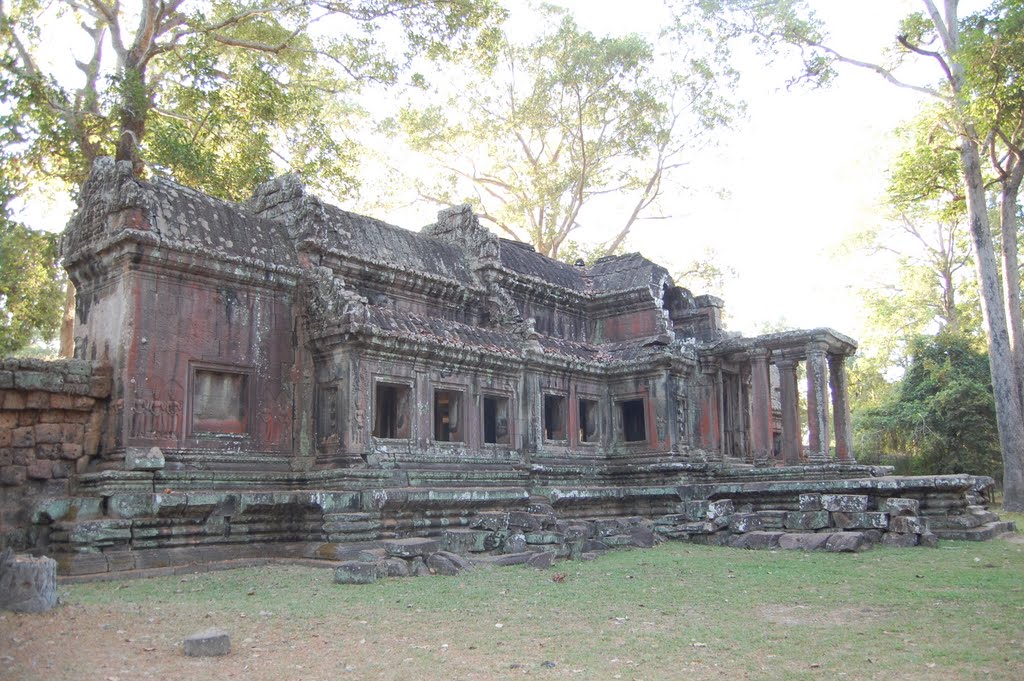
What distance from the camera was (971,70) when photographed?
19250 millimetres

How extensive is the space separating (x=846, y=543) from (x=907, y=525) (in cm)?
150

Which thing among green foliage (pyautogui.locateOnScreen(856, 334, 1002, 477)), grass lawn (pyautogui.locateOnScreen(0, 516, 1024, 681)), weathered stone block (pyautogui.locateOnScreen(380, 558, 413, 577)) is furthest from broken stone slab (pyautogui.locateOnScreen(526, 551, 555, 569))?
green foliage (pyautogui.locateOnScreen(856, 334, 1002, 477))

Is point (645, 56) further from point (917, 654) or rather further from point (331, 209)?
point (917, 654)

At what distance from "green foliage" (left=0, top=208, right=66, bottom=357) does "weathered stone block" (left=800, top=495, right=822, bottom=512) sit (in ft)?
50.8

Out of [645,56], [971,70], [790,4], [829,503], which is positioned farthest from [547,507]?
[645,56]

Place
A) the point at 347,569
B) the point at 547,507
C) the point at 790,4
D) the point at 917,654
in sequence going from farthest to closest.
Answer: the point at 790,4
the point at 547,507
the point at 347,569
the point at 917,654

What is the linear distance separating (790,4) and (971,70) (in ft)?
18.1

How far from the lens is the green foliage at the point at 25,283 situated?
18.8 metres

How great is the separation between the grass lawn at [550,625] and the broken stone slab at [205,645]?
8 centimetres

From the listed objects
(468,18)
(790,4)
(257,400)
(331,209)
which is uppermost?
(790,4)

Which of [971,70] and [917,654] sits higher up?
[971,70]

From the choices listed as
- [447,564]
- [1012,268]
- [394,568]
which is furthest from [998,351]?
[394,568]

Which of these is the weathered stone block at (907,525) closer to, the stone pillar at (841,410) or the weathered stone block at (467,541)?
the stone pillar at (841,410)

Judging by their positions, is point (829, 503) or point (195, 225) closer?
point (195, 225)
